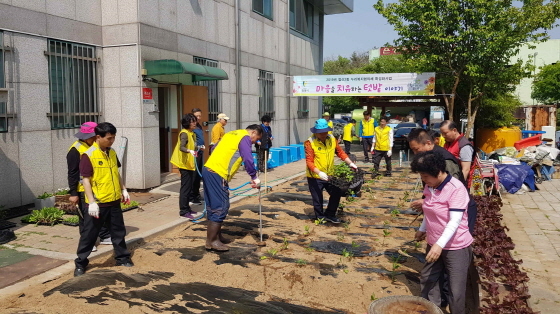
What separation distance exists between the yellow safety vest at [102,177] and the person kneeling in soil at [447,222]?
11.5 ft

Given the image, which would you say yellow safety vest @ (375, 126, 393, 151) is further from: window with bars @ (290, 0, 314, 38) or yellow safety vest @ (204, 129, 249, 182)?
window with bars @ (290, 0, 314, 38)

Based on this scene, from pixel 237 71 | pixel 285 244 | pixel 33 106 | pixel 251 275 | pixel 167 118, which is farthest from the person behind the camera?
pixel 237 71

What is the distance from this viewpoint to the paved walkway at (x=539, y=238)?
4902 mm

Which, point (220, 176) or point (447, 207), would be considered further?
point (220, 176)

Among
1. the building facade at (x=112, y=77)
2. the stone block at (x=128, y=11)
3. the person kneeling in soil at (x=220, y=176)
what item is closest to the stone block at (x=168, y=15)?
the building facade at (x=112, y=77)

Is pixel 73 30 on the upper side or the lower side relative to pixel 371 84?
upper

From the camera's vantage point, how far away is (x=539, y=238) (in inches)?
290

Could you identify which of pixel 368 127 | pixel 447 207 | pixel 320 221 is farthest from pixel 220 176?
pixel 368 127

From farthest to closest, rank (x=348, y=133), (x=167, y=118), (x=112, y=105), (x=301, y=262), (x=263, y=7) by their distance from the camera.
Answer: (x=348, y=133)
(x=263, y=7)
(x=167, y=118)
(x=112, y=105)
(x=301, y=262)

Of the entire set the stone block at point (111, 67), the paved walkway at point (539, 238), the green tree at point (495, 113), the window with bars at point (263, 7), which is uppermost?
the window with bars at point (263, 7)

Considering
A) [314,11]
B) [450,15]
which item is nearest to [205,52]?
[450,15]

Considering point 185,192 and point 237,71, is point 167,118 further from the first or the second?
point 185,192

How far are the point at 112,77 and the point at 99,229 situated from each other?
5.27 m

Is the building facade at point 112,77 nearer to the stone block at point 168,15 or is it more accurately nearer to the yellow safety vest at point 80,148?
the stone block at point 168,15
